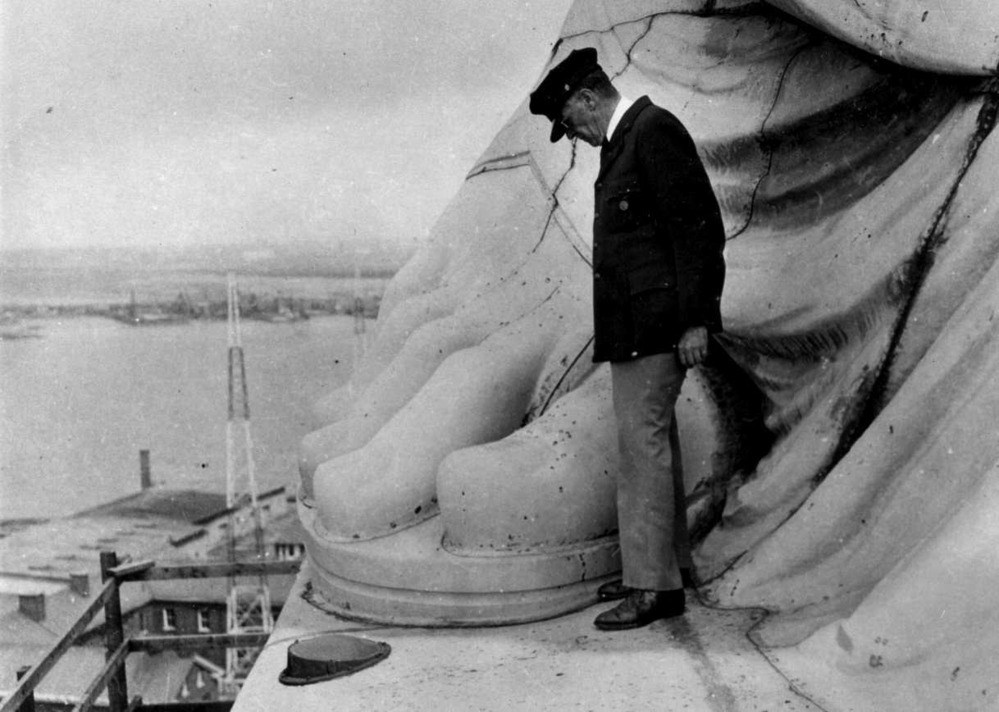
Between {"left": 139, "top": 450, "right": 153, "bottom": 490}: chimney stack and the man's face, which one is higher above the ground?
the man's face

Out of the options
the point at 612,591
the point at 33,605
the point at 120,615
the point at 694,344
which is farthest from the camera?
the point at 33,605

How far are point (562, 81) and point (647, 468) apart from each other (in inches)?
23.9

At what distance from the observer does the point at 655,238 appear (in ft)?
5.93

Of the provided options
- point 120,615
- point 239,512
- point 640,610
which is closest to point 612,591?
point 640,610

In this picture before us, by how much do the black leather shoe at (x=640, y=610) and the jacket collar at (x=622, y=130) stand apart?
0.67 m

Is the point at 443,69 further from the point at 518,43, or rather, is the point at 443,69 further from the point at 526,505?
the point at 526,505

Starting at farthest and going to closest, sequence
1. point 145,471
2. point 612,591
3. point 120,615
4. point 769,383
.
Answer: point 145,471, point 120,615, point 769,383, point 612,591

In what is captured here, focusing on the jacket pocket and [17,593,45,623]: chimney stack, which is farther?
[17,593,45,623]: chimney stack

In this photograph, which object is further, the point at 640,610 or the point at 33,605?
the point at 33,605

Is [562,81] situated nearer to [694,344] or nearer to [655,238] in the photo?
[655,238]

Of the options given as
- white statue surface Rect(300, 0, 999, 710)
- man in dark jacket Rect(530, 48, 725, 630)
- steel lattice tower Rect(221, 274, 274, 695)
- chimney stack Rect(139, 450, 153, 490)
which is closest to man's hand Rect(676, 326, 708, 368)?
man in dark jacket Rect(530, 48, 725, 630)

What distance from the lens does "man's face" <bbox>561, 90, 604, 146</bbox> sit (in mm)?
1838

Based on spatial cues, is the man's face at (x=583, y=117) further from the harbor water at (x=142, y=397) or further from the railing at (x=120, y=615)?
the harbor water at (x=142, y=397)

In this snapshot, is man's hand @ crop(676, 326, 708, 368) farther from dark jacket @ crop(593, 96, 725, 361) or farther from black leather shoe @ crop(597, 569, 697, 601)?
black leather shoe @ crop(597, 569, 697, 601)
